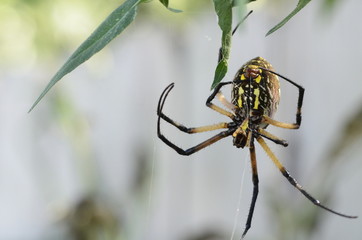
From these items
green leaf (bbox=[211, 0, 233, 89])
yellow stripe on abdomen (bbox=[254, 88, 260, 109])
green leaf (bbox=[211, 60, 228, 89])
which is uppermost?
Answer: green leaf (bbox=[211, 0, 233, 89])

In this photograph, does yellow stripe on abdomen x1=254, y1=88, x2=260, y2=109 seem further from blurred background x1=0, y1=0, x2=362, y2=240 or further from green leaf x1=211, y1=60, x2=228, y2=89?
blurred background x1=0, y1=0, x2=362, y2=240

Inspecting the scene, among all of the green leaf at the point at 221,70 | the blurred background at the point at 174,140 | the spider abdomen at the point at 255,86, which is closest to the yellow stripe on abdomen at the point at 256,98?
the spider abdomen at the point at 255,86

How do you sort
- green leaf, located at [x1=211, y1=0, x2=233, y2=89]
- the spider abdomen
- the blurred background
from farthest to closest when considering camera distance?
1. the blurred background
2. the spider abdomen
3. green leaf, located at [x1=211, y1=0, x2=233, y2=89]

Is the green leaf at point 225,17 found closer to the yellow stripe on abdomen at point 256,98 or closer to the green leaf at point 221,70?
the green leaf at point 221,70

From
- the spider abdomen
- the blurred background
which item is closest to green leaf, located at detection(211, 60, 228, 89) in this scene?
the spider abdomen

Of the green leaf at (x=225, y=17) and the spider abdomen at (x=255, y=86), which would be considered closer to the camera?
the green leaf at (x=225, y=17)

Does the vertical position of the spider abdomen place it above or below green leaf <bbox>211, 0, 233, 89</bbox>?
below

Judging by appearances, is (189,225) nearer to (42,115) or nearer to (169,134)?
(169,134)

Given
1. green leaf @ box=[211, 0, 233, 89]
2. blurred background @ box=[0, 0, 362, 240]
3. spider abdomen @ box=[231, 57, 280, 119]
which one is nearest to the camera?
green leaf @ box=[211, 0, 233, 89]
